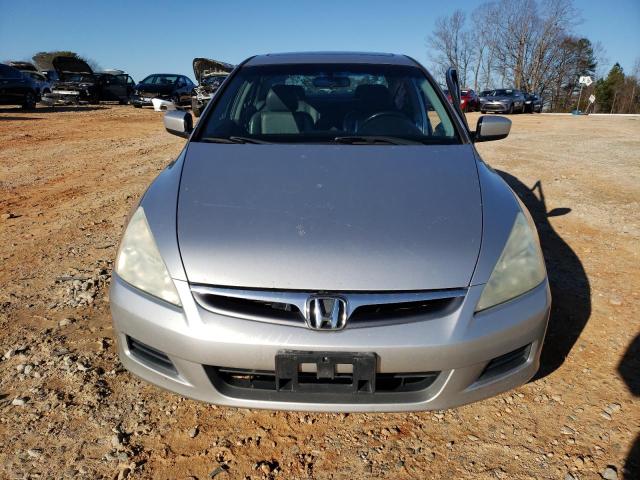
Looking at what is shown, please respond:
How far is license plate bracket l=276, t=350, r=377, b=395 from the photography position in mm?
1471

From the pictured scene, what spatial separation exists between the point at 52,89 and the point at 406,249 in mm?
23601

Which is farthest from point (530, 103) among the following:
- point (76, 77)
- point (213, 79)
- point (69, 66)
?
point (69, 66)

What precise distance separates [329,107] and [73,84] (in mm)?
22101

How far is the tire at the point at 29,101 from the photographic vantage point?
1638 cm

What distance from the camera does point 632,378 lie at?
2201 mm

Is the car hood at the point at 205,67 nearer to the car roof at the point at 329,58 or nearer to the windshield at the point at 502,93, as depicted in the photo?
the windshield at the point at 502,93

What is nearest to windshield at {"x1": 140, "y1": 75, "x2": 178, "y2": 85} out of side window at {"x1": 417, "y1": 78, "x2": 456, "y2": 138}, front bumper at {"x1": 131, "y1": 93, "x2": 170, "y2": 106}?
front bumper at {"x1": 131, "y1": 93, "x2": 170, "y2": 106}

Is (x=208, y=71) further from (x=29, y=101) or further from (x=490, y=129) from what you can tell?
(x=490, y=129)

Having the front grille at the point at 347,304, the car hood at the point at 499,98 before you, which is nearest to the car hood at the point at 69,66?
the car hood at the point at 499,98

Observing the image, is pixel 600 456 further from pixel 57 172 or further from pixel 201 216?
pixel 57 172

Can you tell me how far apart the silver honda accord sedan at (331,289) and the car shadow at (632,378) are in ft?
1.59

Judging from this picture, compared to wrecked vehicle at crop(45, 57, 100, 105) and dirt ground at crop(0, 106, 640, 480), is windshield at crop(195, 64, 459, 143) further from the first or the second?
wrecked vehicle at crop(45, 57, 100, 105)

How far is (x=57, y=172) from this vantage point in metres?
6.48

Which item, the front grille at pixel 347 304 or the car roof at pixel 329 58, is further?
the car roof at pixel 329 58
